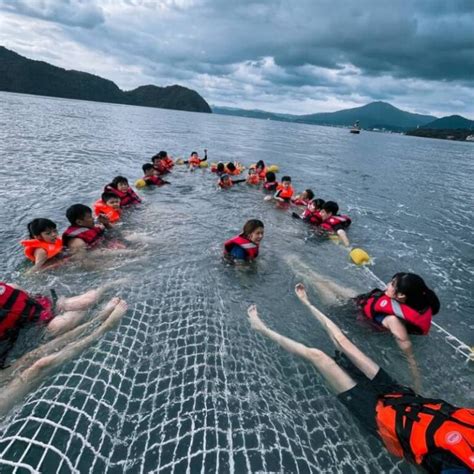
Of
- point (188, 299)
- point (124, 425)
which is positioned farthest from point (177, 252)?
point (124, 425)

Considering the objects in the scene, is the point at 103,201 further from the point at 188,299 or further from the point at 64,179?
the point at 64,179

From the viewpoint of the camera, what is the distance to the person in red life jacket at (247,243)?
5809mm

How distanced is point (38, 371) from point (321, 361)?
2979 mm

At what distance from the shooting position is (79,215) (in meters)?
5.82

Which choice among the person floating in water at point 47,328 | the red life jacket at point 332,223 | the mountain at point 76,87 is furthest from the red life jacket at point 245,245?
the mountain at point 76,87

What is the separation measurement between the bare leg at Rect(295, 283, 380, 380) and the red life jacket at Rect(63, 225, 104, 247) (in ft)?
12.9

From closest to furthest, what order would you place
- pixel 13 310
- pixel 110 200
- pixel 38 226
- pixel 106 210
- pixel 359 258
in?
pixel 13 310 < pixel 38 226 < pixel 359 258 < pixel 106 210 < pixel 110 200

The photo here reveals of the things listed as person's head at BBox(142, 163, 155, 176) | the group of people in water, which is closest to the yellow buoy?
the group of people in water

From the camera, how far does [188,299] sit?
4.97 m

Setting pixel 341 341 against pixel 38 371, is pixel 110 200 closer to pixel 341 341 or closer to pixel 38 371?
pixel 38 371

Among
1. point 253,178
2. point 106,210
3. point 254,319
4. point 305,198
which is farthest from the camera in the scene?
point 253,178

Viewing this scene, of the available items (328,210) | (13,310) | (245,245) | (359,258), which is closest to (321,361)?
(245,245)

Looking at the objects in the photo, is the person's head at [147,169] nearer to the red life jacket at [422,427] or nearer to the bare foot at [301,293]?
the bare foot at [301,293]

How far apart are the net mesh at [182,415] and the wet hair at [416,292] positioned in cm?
150
